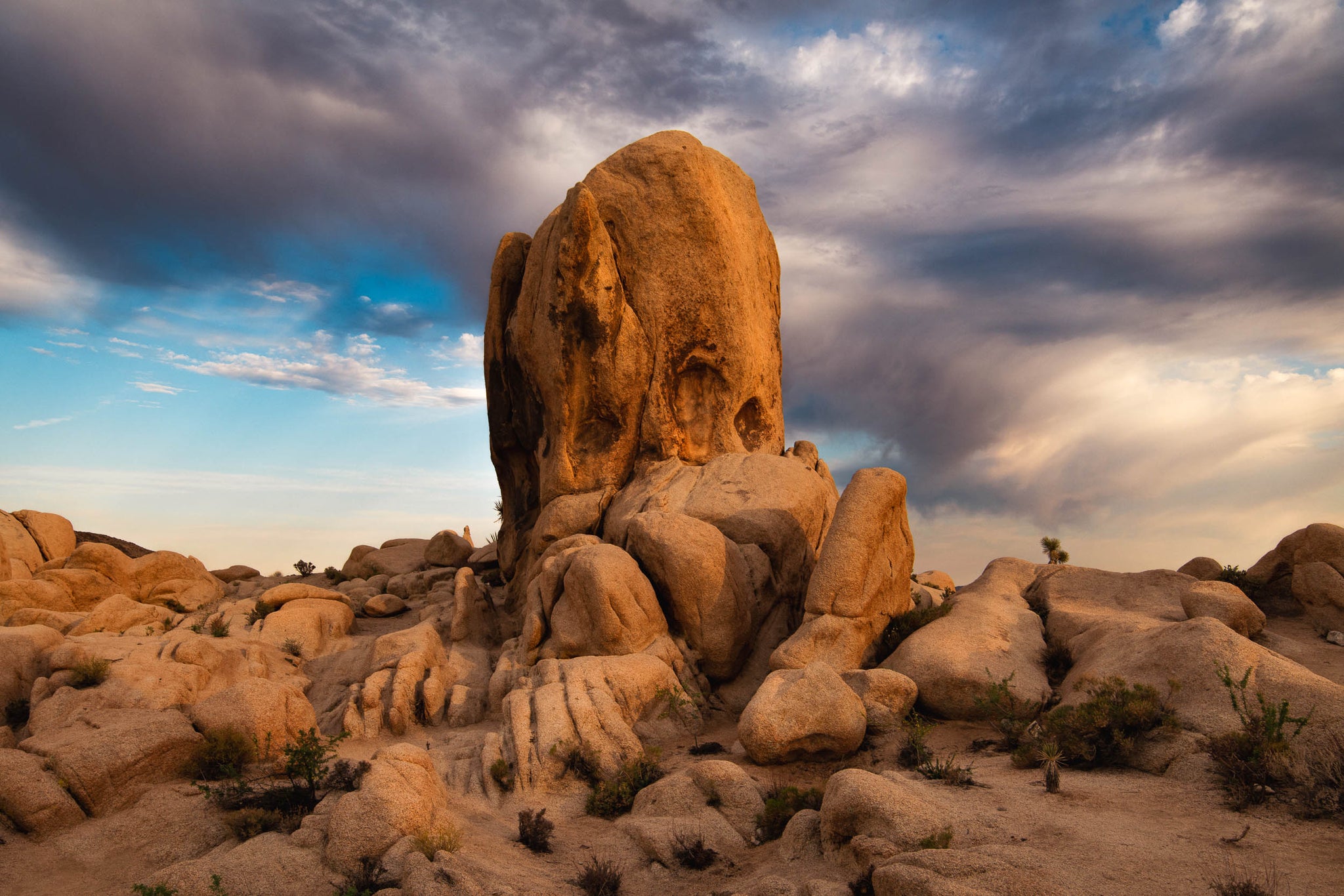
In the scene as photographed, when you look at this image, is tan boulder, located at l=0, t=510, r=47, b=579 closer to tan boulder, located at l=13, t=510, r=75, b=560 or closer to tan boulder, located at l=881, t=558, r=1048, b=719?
tan boulder, located at l=13, t=510, r=75, b=560

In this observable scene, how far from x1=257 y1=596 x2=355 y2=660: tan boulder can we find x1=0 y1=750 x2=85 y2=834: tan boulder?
903cm

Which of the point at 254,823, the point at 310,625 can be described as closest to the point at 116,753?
the point at 254,823

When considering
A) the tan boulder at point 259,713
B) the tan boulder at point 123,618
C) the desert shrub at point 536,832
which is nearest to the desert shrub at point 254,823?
the tan boulder at point 259,713

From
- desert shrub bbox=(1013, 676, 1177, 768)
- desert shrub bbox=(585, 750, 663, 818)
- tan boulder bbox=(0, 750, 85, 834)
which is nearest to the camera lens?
tan boulder bbox=(0, 750, 85, 834)

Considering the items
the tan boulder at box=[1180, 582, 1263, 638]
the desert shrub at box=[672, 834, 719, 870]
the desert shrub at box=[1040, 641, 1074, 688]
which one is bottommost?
the desert shrub at box=[672, 834, 719, 870]

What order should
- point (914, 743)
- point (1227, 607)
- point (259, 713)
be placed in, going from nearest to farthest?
point (914, 743) → point (259, 713) → point (1227, 607)

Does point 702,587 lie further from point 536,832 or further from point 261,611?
point 261,611

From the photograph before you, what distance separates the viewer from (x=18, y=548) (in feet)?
88.9

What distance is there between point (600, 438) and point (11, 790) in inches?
544

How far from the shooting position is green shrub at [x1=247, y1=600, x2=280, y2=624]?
70.4ft

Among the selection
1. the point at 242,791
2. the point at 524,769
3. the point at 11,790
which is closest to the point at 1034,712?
the point at 524,769

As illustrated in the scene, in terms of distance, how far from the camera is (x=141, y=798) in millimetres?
11156

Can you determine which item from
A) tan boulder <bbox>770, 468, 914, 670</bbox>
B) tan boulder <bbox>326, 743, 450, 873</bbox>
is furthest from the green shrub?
tan boulder <bbox>770, 468, 914, 670</bbox>

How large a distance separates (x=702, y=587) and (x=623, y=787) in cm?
554
